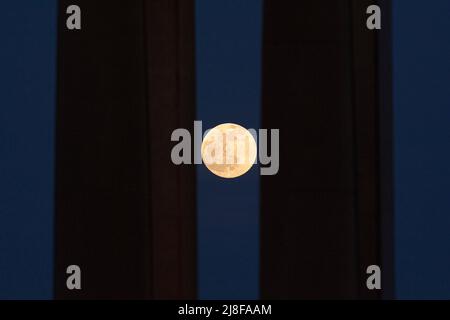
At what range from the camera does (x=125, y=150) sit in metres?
4.30

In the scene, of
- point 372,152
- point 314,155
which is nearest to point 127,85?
point 314,155

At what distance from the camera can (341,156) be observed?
4.21 metres

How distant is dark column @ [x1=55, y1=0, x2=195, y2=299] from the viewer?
4.28m

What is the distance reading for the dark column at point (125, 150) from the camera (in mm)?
4281

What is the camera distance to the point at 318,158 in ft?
13.9

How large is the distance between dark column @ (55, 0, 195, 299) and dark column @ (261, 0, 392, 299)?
62 centimetres

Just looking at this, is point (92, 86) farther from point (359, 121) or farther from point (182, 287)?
point (359, 121)

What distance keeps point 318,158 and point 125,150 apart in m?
1.37

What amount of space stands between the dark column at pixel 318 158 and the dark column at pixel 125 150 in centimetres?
62

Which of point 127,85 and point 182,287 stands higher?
point 127,85

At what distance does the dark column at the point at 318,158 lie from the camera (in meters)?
4.18

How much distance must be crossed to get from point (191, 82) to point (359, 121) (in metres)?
1.22

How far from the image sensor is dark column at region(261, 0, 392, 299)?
418cm
